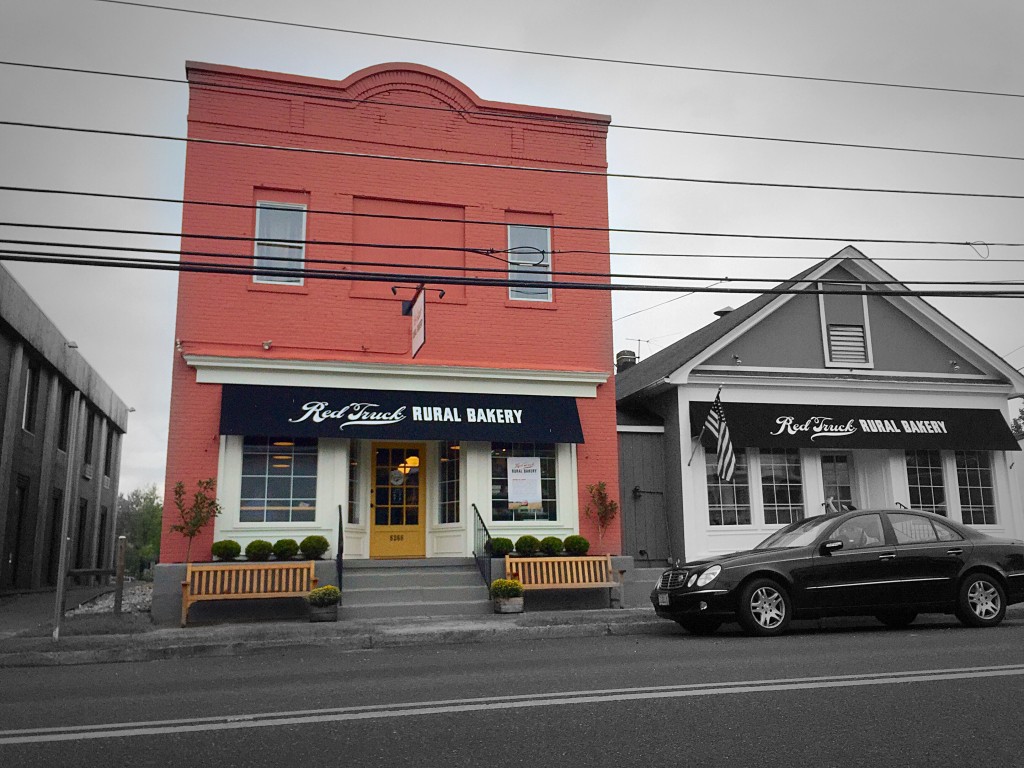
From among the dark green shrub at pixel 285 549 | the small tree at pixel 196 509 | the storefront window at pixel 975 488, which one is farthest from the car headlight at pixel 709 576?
the storefront window at pixel 975 488

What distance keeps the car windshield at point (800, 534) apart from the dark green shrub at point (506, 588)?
3.91 meters

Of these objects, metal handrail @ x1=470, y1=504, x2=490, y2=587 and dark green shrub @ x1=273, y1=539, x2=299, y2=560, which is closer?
dark green shrub @ x1=273, y1=539, x2=299, y2=560

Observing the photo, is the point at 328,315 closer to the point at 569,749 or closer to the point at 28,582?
the point at 569,749

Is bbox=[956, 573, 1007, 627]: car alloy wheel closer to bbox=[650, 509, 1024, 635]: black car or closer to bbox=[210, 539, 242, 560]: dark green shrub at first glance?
bbox=[650, 509, 1024, 635]: black car

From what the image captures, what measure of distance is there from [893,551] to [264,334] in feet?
33.2

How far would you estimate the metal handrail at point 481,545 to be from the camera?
14.9 m

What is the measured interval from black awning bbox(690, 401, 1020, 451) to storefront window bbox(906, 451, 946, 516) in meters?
0.52

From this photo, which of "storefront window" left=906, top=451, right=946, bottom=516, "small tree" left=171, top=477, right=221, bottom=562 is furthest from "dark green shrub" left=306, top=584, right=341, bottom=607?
"storefront window" left=906, top=451, right=946, bottom=516

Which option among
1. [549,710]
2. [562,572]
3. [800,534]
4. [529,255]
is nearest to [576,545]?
[562,572]

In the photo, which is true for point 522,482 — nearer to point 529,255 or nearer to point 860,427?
point 529,255

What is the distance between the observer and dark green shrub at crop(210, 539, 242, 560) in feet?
45.6

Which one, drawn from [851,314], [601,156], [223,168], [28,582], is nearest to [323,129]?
[223,168]

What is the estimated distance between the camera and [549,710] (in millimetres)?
6309

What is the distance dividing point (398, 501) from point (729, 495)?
629 cm
